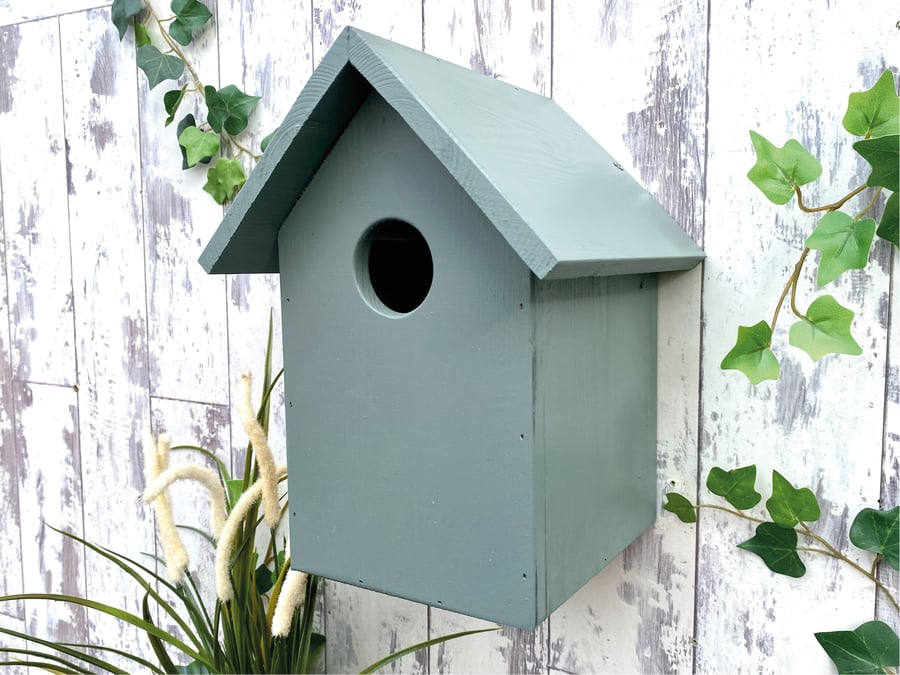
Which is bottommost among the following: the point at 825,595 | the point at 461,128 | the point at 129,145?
the point at 825,595

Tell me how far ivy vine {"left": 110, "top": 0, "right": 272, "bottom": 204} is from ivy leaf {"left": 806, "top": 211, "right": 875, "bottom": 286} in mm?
673

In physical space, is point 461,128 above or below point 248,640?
above

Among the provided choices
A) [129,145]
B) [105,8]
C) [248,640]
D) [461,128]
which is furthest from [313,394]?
[105,8]

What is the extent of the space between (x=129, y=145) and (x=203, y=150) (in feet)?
0.62

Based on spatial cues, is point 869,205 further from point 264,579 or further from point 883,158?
point 264,579

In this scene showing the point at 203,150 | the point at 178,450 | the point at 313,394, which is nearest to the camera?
the point at 313,394

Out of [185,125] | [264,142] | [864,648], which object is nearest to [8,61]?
[185,125]

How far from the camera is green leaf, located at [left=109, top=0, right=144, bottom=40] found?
1.16 meters

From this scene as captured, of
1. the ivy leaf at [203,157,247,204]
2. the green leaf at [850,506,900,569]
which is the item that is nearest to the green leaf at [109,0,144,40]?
the ivy leaf at [203,157,247,204]

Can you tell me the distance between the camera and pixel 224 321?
3.79 ft

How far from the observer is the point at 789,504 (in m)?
0.78

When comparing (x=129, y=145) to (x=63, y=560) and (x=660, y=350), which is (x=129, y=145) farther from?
(x=660, y=350)

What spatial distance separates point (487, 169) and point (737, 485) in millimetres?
414

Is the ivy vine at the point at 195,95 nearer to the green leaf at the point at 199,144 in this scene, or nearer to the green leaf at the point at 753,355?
the green leaf at the point at 199,144
